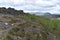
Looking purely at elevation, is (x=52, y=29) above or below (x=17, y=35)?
below

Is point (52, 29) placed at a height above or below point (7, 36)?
below

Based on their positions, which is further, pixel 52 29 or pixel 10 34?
pixel 52 29

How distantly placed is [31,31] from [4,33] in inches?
69.0

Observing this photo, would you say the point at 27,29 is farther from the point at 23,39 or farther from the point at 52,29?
the point at 52,29

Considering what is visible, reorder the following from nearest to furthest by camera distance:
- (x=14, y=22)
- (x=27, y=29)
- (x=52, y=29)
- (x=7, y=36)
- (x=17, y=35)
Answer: (x=7, y=36) < (x=17, y=35) < (x=27, y=29) < (x=14, y=22) < (x=52, y=29)

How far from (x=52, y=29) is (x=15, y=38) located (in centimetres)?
588

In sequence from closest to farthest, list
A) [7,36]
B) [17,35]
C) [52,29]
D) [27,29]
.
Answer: [7,36] < [17,35] < [27,29] < [52,29]

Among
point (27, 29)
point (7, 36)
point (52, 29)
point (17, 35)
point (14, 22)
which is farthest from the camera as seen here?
point (52, 29)

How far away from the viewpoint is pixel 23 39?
12352 millimetres

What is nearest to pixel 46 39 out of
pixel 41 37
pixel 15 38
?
pixel 41 37

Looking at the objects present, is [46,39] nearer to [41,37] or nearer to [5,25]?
[41,37]

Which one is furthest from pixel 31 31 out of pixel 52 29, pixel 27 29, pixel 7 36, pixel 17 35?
pixel 52 29

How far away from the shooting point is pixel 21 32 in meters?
13.0

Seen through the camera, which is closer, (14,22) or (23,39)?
(23,39)
